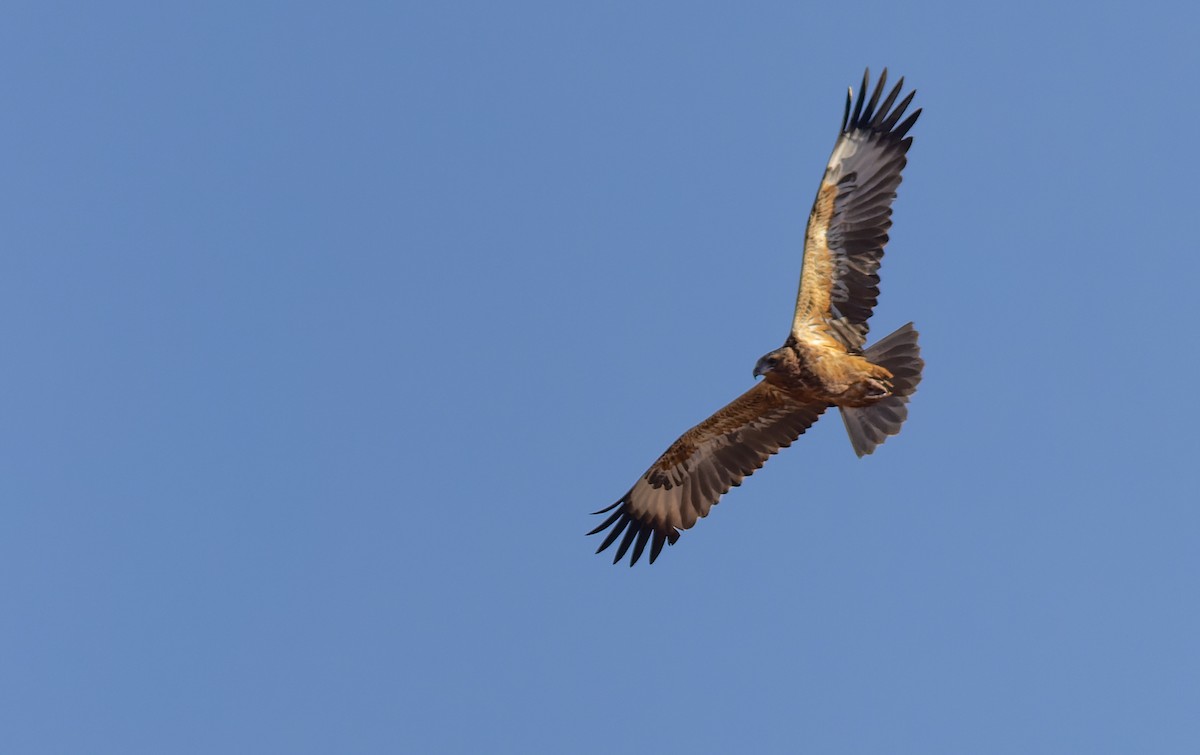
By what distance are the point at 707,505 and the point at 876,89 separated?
11.9 ft

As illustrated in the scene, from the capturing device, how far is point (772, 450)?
11438 mm

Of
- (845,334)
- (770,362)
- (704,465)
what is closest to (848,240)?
(845,334)

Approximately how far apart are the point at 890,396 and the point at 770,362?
1.19m

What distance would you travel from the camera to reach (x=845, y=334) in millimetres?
10766

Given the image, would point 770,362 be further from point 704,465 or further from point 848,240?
point 704,465

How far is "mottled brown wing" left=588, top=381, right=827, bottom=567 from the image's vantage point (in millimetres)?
11234

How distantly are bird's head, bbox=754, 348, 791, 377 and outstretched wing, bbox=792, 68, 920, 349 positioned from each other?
268 millimetres

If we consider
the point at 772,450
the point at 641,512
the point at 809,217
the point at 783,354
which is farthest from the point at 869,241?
the point at 641,512

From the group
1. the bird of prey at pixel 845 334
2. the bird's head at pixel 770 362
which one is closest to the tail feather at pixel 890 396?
the bird of prey at pixel 845 334

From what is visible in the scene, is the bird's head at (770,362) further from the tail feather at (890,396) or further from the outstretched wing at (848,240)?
the tail feather at (890,396)

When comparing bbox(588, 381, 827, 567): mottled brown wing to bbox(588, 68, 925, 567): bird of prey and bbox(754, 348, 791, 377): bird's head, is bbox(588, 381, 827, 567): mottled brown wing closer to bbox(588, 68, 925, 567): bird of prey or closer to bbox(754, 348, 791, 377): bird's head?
bbox(588, 68, 925, 567): bird of prey


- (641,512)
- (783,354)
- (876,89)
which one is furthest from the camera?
(641,512)

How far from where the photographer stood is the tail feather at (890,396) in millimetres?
10836

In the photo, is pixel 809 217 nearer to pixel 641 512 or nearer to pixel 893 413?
pixel 893 413
